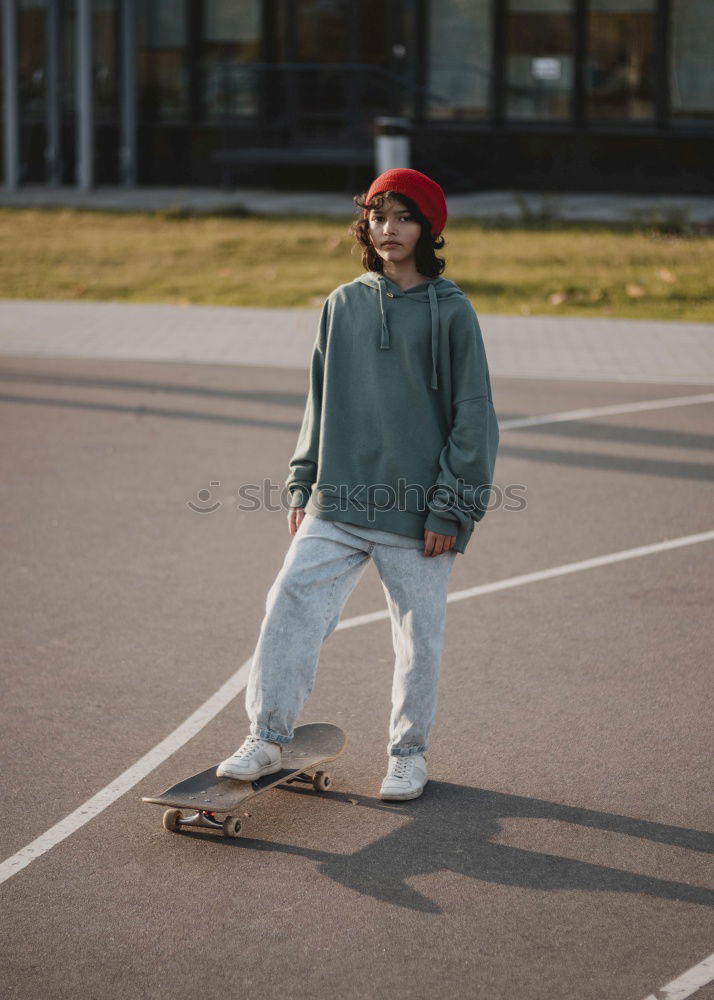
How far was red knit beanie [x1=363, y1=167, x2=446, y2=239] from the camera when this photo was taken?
14.9 ft

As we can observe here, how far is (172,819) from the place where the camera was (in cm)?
463

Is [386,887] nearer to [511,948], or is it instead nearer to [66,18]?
[511,948]

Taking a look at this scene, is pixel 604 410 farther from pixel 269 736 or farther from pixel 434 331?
pixel 269 736

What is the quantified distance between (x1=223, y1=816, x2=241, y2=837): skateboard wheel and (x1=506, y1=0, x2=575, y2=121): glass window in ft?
74.5

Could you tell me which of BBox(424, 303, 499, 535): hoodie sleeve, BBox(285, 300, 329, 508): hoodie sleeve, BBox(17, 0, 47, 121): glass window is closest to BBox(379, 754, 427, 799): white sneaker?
BBox(424, 303, 499, 535): hoodie sleeve

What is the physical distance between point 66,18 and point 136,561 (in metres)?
23.5

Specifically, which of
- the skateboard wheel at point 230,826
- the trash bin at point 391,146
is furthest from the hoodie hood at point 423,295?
the trash bin at point 391,146

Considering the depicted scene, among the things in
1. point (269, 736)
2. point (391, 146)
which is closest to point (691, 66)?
point (391, 146)

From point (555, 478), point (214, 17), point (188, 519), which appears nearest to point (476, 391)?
point (188, 519)

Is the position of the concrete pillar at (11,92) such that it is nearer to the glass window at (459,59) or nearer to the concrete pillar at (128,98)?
the concrete pillar at (128,98)

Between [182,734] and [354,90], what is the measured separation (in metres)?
21.9

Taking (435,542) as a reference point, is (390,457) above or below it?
above

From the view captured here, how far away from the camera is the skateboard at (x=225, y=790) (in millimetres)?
4535

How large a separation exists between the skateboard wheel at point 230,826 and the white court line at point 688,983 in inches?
57.2
